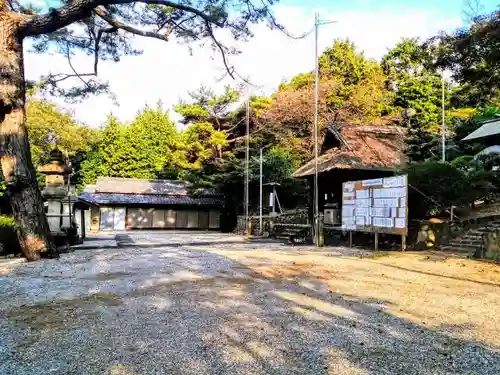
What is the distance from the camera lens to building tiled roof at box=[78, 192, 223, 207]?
29.9m

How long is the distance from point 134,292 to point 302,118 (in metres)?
22.3

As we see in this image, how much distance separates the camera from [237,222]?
29.0m

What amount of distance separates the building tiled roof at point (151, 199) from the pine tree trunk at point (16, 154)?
19411 millimetres

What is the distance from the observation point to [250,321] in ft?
15.3

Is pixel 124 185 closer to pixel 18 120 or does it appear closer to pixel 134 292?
pixel 18 120

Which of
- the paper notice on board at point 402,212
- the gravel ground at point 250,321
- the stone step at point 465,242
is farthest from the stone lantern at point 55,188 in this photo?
the stone step at point 465,242

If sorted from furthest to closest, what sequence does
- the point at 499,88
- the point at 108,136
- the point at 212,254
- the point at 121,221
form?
the point at 108,136 → the point at 121,221 → the point at 212,254 → the point at 499,88

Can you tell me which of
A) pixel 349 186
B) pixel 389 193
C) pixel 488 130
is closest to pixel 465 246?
pixel 389 193

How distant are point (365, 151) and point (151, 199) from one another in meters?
17.8

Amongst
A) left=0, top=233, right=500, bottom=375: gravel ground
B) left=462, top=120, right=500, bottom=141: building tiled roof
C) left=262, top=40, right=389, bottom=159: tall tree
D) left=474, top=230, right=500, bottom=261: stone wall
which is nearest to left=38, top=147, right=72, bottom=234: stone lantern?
left=0, top=233, right=500, bottom=375: gravel ground

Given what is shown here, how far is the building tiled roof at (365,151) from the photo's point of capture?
55.9ft

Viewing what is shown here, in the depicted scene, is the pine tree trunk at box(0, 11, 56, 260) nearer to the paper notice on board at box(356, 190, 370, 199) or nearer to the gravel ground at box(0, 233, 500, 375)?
the gravel ground at box(0, 233, 500, 375)

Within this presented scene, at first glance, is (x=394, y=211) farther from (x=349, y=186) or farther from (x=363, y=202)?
(x=349, y=186)

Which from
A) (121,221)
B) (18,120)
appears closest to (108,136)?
(121,221)
